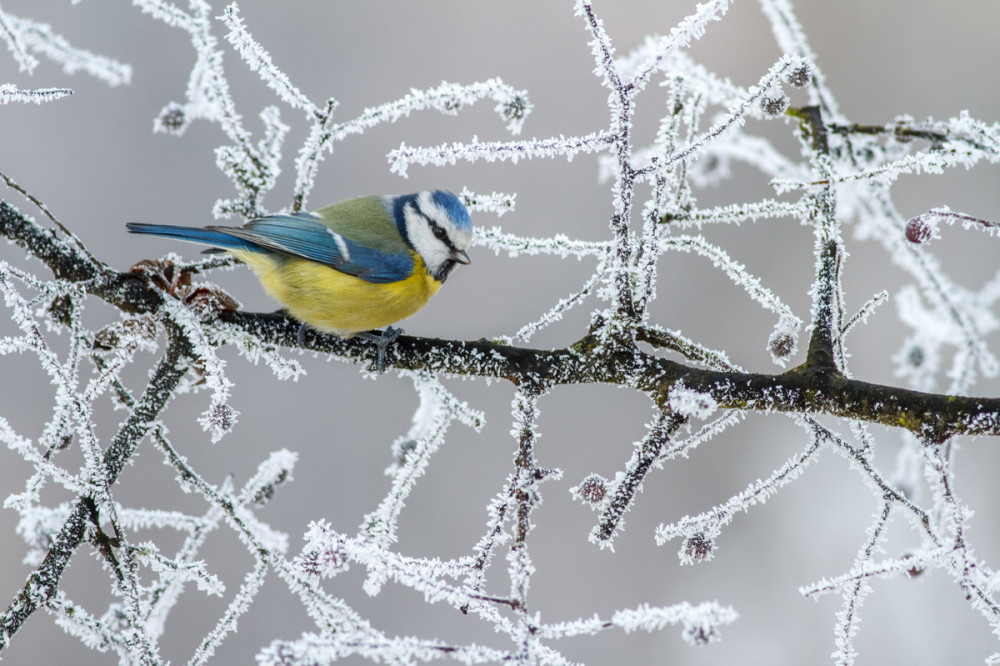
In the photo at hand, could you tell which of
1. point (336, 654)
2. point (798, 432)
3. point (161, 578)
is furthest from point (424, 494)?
point (336, 654)

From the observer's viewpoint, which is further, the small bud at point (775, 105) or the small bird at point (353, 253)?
the small bird at point (353, 253)

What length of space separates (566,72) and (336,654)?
209 inches

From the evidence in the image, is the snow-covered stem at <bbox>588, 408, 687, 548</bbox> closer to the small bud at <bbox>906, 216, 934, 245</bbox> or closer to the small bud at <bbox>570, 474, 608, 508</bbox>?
the small bud at <bbox>570, 474, 608, 508</bbox>

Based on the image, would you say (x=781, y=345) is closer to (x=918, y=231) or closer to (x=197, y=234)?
(x=918, y=231)

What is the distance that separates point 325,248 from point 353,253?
0.10 meters

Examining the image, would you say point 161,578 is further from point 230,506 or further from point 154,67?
point 154,67

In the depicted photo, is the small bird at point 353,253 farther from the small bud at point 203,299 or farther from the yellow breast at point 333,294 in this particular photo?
the small bud at point 203,299

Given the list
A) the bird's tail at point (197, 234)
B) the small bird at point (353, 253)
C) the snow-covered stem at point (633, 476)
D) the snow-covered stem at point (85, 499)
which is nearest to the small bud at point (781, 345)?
the snow-covered stem at point (633, 476)

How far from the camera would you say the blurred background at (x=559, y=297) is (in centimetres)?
513

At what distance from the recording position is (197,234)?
2592 millimetres

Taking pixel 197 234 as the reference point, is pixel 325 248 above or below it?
above

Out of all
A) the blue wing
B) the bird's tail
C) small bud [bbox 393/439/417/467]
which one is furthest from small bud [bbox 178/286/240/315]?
the blue wing

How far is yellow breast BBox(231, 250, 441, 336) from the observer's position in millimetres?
2520

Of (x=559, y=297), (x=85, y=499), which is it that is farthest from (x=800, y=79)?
(x=559, y=297)
